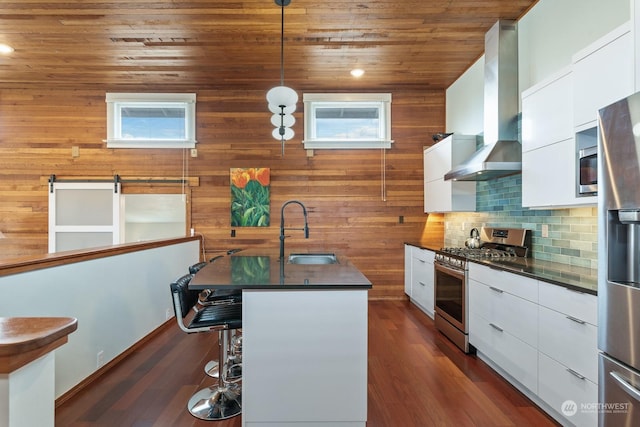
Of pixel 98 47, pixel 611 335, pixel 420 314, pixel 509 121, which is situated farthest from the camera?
pixel 420 314

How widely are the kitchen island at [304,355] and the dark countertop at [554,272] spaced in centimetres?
114

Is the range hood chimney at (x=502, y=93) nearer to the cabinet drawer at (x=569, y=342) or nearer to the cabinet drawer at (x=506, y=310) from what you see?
the cabinet drawer at (x=506, y=310)

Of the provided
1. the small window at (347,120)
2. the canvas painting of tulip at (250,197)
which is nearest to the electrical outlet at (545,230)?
the small window at (347,120)

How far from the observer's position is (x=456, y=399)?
2.32 m

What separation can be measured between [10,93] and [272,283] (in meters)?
5.52

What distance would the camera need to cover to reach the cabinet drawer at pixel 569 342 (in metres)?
1.75

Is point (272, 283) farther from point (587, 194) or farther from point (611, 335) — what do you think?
point (587, 194)

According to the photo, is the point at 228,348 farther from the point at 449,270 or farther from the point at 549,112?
the point at 549,112

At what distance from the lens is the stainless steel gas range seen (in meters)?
3.08

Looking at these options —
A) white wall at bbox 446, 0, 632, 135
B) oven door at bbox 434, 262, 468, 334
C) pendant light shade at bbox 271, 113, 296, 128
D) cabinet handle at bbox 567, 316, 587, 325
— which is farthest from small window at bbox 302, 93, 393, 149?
cabinet handle at bbox 567, 316, 587, 325

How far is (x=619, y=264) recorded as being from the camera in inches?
58.7

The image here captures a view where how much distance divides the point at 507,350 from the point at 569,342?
0.64 m

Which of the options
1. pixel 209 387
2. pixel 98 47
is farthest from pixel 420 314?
pixel 98 47

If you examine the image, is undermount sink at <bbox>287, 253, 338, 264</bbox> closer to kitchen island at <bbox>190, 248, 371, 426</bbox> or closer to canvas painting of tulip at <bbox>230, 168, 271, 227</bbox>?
kitchen island at <bbox>190, 248, 371, 426</bbox>
